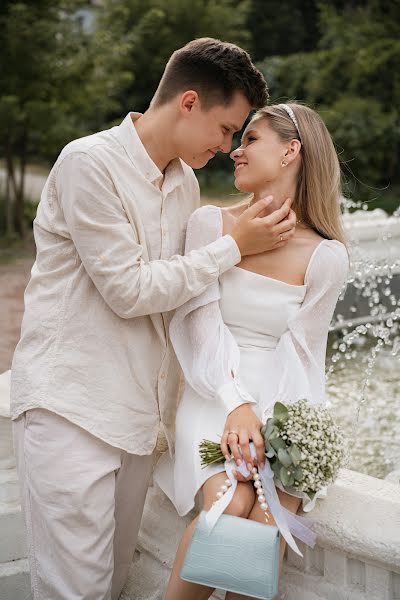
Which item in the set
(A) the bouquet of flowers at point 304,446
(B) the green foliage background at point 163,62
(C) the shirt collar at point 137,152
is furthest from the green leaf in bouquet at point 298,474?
(B) the green foliage background at point 163,62

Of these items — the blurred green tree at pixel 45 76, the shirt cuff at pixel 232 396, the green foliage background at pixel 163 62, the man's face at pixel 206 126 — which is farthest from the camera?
the green foliage background at pixel 163 62

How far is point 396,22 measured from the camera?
15.3 m

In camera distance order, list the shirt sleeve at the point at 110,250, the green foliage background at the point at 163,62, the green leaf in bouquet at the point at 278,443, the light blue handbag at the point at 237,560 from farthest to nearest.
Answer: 1. the green foliage background at the point at 163,62
2. the shirt sleeve at the point at 110,250
3. the green leaf in bouquet at the point at 278,443
4. the light blue handbag at the point at 237,560

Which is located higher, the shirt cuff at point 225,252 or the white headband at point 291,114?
the white headband at point 291,114

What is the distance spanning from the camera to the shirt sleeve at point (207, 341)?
2775 mm

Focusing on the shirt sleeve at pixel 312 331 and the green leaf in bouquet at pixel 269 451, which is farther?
the shirt sleeve at pixel 312 331

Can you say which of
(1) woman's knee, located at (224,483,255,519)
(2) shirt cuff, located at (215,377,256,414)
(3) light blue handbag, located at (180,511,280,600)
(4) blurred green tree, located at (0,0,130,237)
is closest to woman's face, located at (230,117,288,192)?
(2) shirt cuff, located at (215,377,256,414)

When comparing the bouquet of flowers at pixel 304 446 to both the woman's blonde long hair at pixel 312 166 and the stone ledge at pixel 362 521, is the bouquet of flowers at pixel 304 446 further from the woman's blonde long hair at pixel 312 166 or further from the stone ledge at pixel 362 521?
the woman's blonde long hair at pixel 312 166

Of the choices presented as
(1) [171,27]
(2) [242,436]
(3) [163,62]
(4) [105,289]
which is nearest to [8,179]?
(3) [163,62]

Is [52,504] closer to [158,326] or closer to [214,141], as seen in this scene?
[158,326]

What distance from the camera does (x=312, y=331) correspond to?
2.88 m

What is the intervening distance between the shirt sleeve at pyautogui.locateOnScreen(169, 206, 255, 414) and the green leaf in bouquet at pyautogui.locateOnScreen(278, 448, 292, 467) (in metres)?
0.29

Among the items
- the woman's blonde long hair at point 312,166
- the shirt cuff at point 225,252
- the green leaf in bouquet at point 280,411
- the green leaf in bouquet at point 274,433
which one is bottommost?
the green leaf in bouquet at point 274,433

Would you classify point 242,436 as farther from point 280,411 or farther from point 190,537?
point 190,537
